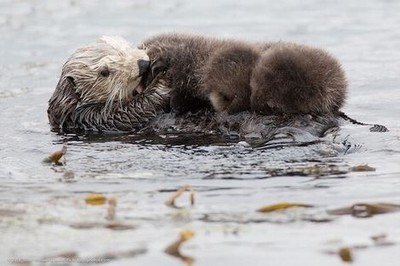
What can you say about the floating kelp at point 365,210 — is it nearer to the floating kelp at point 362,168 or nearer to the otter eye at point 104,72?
the floating kelp at point 362,168

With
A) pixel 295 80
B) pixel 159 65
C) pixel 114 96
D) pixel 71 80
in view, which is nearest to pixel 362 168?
pixel 295 80

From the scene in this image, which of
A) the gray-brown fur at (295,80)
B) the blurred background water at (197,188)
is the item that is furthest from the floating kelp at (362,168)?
the gray-brown fur at (295,80)

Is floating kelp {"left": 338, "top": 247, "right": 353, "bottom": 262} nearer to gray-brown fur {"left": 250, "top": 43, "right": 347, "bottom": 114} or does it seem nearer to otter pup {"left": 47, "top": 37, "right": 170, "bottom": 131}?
gray-brown fur {"left": 250, "top": 43, "right": 347, "bottom": 114}

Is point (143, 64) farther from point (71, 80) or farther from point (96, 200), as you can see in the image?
point (96, 200)

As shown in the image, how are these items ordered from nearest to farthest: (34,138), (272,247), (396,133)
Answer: (272,247) < (396,133) < (34,138)

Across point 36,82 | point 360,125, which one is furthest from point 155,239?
point 36,82

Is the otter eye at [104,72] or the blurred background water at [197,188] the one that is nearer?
the blurred background water at [197,188]

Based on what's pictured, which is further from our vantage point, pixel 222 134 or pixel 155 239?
pixel 222 134

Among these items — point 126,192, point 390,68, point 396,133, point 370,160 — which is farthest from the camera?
point 390,68

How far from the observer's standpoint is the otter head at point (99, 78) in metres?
6.20

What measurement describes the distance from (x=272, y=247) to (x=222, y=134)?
2.12 m

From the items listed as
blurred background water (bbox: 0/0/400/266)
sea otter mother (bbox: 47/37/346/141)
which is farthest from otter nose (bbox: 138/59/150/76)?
blurred background water (bbox: 0/0/400/266)

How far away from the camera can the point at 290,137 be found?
530cm

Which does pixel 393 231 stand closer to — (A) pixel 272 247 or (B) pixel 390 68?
(A) pixel 272 247
